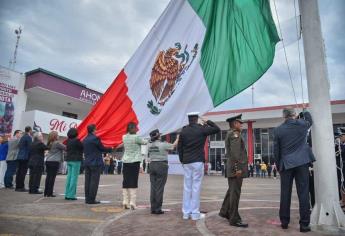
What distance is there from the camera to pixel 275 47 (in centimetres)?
544

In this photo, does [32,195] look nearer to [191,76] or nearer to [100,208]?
[100,208]

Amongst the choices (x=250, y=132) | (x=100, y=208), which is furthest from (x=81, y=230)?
(x=250, y=132)

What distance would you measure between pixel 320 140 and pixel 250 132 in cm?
3274

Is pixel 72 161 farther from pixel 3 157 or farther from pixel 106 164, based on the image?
pixel 106 164

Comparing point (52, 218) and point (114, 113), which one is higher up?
point (114, 113)

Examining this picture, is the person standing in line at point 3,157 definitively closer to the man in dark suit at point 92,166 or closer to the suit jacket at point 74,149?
the suit jacket at point 74,149

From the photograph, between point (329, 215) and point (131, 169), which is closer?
point (329, 215)

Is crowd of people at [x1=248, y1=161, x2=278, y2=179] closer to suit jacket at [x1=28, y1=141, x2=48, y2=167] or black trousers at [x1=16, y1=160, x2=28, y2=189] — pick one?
black trousers at [x1=16, y1=160, x2=28, y2=189]

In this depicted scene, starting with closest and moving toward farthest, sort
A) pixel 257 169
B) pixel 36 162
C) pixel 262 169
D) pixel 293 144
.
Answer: pixel 293 144, pixel 36 162, pixel 262 169, pixel 257 169

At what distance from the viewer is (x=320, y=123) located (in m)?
5.20

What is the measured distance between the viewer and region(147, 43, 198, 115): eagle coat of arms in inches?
231

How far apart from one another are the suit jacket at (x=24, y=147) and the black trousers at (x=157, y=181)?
5.65 meters

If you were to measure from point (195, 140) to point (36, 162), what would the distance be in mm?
5898

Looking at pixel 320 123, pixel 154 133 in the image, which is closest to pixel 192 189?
pixel 154 133
